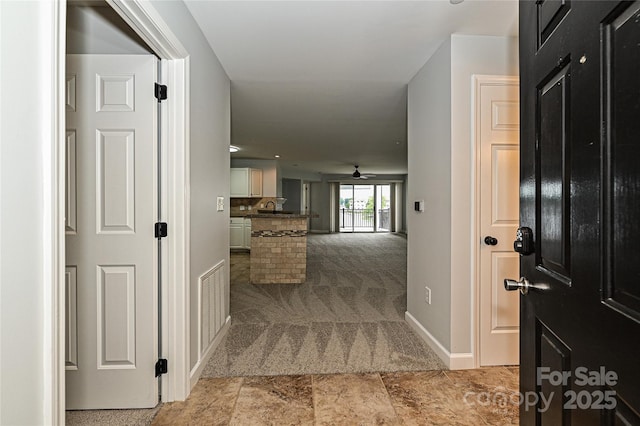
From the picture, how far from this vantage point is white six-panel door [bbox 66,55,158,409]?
1.83 meters

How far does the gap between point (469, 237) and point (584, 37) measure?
1796 mm

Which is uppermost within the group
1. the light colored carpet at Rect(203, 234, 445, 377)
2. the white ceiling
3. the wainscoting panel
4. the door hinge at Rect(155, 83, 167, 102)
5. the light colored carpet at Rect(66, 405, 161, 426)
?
the white ceiling

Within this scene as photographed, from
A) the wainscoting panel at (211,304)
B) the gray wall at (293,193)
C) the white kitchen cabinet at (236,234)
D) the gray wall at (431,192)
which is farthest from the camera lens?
the gray wall at (293,193)

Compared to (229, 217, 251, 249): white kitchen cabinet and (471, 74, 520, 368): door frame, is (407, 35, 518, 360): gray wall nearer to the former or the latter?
(471, 74, 520, 368): door frame

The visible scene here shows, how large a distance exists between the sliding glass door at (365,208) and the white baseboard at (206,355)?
10.8 meters

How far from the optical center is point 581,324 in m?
0.71

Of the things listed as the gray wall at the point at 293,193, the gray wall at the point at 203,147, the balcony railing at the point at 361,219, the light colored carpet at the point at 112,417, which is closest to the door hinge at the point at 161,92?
the gray wall at the point at 203,147

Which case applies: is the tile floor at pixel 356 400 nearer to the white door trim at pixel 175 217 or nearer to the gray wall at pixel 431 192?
the white door trim at pixel 175 217

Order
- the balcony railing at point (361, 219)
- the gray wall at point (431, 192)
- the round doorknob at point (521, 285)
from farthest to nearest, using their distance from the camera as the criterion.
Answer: the balcony railing at point (361, 219) < the gray wall at point (431, 192) < the round doorknob at point (521, 285)

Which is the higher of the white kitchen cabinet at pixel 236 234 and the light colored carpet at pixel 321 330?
the white kitchen cabinet at pixel 236 234

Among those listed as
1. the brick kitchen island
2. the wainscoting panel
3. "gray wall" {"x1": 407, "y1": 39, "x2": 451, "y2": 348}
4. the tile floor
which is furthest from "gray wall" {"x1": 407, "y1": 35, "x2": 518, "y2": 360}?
the brick kitchen island

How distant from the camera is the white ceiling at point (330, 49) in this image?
6.62ft

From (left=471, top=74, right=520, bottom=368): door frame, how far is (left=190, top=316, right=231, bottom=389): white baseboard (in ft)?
6.28

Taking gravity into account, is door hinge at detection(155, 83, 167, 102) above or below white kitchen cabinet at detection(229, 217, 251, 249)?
above
